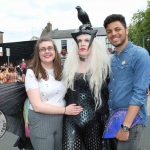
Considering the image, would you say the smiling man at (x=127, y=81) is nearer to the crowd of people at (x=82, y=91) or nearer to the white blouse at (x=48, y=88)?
the crowd of people at (x=82, y=91)

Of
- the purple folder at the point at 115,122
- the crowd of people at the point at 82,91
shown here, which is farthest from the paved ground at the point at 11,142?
the purple folder at the point at 115,122

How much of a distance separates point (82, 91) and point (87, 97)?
0.26 feet

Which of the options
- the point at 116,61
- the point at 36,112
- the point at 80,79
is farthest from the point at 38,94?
the point at 116,61

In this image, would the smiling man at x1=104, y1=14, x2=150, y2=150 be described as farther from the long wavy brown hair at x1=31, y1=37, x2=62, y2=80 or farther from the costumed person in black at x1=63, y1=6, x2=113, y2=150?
the long wavy brown hair at x1=31, y1=37, x2=62, y2=80

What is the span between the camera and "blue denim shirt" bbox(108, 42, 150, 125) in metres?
2.12

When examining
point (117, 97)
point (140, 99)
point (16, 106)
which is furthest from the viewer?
point (16, 106)

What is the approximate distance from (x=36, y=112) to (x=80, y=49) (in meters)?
0.79

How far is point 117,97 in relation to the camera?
2303 millimetres

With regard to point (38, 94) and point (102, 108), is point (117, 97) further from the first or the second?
point (38, 94)

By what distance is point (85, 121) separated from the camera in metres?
2.51

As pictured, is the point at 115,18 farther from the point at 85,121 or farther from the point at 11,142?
the point at 11,142

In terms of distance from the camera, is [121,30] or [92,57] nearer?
[121,30]

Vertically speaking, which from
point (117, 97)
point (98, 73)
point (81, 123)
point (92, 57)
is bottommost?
point (81, 123)

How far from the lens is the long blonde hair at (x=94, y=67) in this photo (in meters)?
2.52
